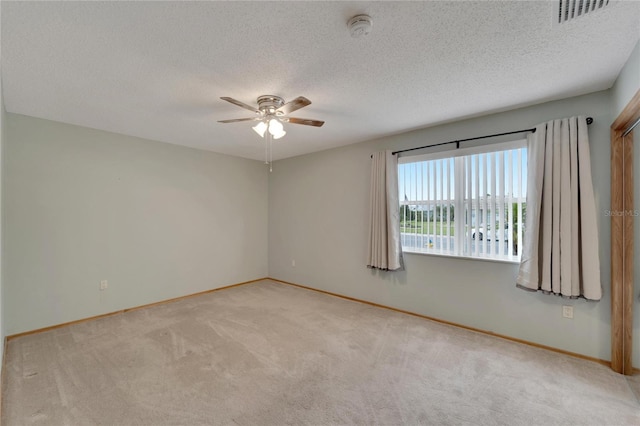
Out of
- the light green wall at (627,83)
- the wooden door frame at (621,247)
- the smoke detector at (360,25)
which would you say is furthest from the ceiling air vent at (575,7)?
the wooden door frame at (621,247)

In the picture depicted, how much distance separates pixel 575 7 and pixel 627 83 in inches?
40.5

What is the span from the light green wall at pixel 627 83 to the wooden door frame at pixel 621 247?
0.14m

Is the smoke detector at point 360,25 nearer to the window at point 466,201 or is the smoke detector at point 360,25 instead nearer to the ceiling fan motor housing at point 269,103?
the ceiling fan motor housing at point 269,103

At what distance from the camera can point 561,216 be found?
254 cm

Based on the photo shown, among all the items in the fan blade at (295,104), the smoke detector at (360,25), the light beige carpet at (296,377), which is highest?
the smoke detector at (360,25)

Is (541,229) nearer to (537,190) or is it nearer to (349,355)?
(537,190)

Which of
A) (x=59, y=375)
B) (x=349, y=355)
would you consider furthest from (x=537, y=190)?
(x=59, y=375)

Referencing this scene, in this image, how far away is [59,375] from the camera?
2.26 m

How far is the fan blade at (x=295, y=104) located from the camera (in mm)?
2099

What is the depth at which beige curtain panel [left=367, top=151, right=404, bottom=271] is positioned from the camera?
12.1ft

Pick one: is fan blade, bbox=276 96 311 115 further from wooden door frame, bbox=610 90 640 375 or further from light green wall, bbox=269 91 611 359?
wooden door frame, bbox=610 90 640 375

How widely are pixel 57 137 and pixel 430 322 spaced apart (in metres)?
4.95

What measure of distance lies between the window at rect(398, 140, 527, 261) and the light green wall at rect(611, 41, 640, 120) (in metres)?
0.71

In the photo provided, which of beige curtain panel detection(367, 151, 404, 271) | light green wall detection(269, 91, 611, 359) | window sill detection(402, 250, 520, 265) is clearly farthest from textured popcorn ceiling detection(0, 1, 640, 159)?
window sill detection(402, 250, 520, 265)
